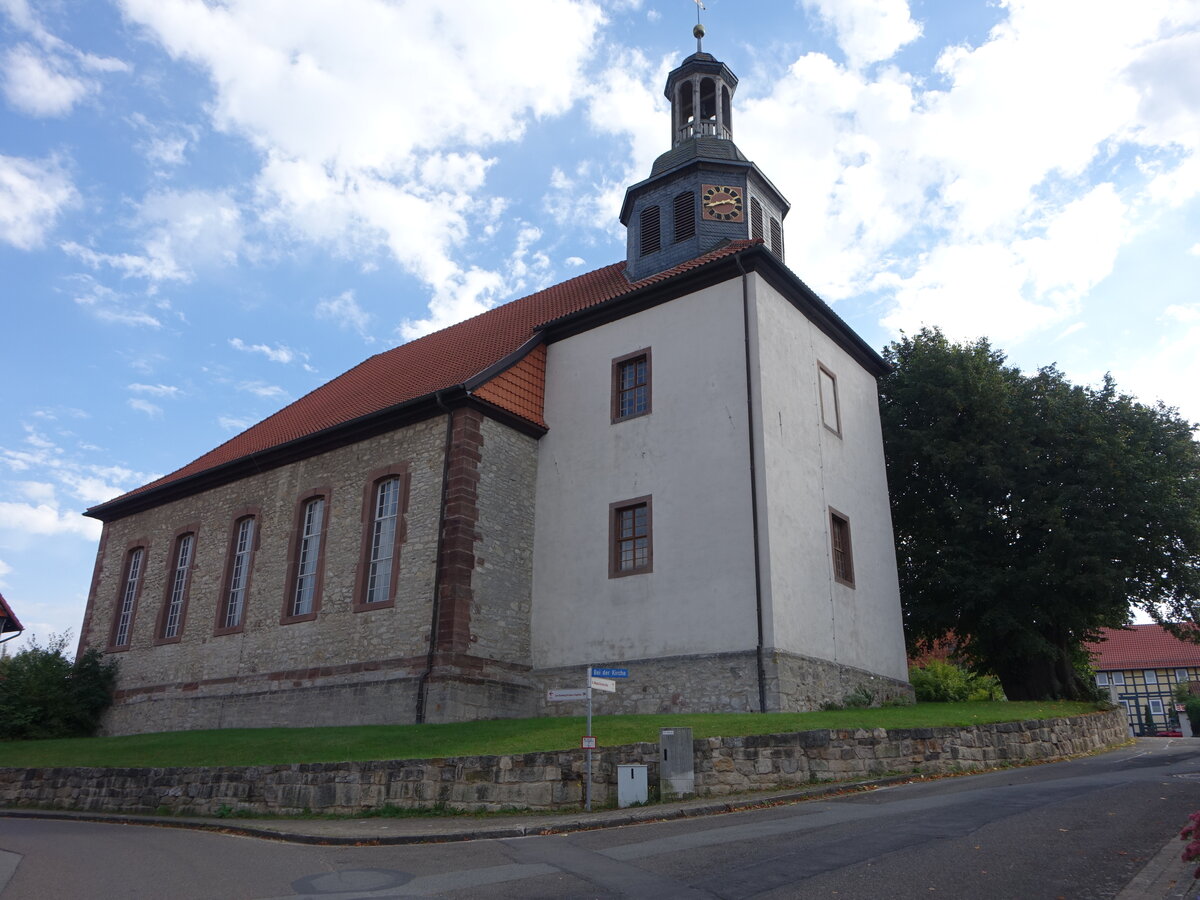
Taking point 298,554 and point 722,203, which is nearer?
point 298,554

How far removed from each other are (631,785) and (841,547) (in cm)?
924

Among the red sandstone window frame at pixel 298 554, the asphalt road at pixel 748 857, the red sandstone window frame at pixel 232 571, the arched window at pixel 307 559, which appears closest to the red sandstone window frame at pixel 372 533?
the red sandstone window frame at pixel 298 554

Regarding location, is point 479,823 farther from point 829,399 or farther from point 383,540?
point 829,399

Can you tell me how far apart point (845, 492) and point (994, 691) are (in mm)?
16727

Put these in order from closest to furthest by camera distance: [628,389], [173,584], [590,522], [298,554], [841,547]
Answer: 1. [590,522]
2. [841,547]
3. [628,389]
4. [298,554]
5. [173,584]

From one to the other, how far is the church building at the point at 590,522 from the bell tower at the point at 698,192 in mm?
77

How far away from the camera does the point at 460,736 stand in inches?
567

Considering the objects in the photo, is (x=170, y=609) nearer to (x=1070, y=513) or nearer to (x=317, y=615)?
(x=317, y=615)

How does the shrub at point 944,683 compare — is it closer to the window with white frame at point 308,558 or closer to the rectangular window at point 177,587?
the window with white frame at point 308,558

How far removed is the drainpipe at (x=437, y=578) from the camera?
16.8m

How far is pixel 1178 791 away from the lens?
10.7m

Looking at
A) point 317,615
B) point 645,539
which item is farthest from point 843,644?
point 317,615

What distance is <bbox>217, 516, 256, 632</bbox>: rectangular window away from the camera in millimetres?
21984

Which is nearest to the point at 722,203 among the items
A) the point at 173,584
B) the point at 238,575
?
the point at 238,575
